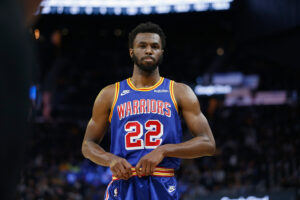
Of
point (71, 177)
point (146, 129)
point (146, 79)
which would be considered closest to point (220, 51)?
point (71, 177)

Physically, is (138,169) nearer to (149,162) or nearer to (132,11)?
(149,162)

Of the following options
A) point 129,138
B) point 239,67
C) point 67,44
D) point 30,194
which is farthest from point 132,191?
point 67,44

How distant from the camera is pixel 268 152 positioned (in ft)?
40.7

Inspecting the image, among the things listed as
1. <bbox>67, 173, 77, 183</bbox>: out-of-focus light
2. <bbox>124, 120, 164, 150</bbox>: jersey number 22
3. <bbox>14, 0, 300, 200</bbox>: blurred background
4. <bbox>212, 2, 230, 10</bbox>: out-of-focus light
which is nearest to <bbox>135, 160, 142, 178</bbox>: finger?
<bbox>124, 120, 164, 150</bbox>: jersey number 22

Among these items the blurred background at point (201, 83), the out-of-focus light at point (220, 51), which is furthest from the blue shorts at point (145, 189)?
the out-of-focus light at point (220, 51)

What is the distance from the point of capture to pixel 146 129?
8.91 ft

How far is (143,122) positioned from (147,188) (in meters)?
0.43

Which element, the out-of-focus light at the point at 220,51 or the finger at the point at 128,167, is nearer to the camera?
→ the finger at the point at 128,167

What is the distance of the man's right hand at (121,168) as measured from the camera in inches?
97.1

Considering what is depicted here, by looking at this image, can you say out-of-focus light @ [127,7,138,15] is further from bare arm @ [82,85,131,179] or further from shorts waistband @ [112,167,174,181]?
shorts waistband @ [112,167,174,181]

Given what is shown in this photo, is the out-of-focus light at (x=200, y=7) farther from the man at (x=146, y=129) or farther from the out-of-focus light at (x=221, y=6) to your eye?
the man at (x=146, y=129)

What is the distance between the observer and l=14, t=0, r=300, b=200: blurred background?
11094mm

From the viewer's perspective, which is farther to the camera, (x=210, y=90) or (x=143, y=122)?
(x=210, y=90)

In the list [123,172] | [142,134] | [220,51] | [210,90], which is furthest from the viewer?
[220,51]
